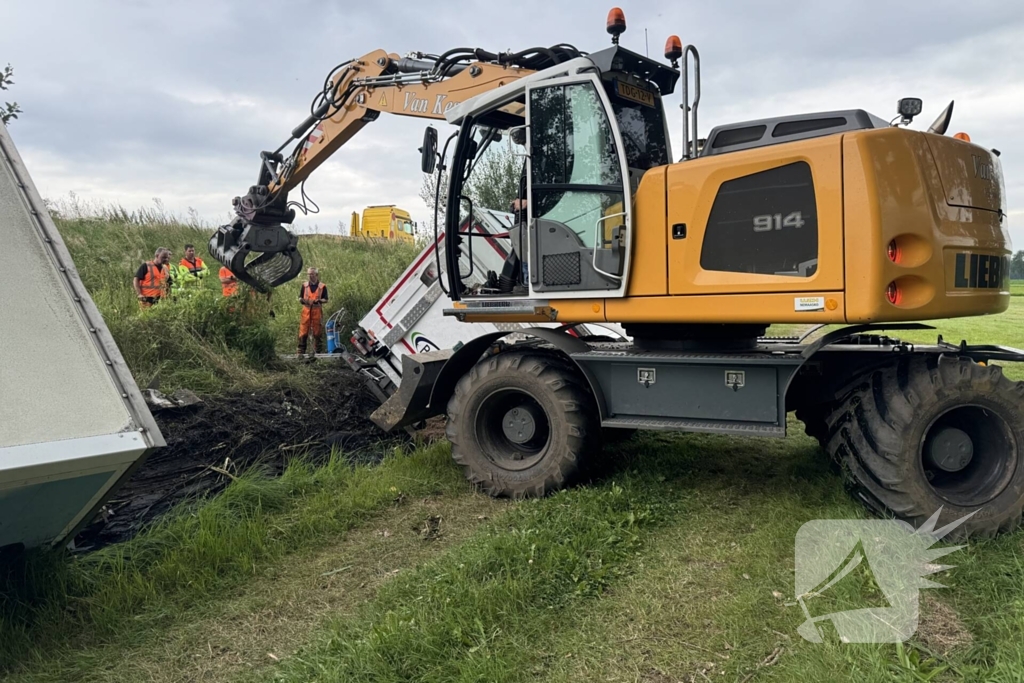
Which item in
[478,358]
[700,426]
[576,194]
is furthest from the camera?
[478,358]

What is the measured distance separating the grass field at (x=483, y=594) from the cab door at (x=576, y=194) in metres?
1.36

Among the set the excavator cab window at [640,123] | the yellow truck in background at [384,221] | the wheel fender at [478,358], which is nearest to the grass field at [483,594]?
the wheel fender at [478,358]

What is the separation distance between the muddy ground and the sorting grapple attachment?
127 cm

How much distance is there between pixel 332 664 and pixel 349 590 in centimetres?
74

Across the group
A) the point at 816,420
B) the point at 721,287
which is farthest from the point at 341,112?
the point at 816,420

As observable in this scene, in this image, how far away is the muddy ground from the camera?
15.1 feet

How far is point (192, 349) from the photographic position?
289 inches

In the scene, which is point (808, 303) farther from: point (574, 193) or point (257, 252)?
point (257, 252)

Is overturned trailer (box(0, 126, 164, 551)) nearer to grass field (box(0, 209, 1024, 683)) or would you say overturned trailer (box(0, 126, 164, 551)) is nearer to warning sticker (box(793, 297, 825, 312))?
grass field (box(0, 209, 1024, 683))

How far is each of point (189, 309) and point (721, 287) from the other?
5.99m

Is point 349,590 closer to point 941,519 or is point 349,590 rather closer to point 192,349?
point 941,519

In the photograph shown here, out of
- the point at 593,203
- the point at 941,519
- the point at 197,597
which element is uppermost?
the point at 593,203

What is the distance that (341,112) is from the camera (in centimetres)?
691

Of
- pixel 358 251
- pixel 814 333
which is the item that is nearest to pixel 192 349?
pixel 814 333
